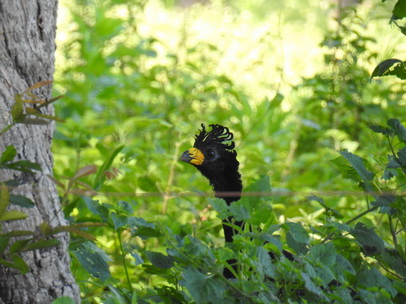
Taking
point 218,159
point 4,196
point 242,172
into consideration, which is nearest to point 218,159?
point 218,159

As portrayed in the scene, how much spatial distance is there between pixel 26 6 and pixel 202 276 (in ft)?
3.41

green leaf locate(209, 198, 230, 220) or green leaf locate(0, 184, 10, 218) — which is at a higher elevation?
green leaf locate(0, 184, 10, 218)

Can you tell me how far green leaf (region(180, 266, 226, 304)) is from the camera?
1.51 m

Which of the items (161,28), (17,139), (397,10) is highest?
(161,28)

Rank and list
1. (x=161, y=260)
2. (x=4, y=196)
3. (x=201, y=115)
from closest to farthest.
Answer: (x=4, y=196) → (x=161, y=260) → (x=201, y=115)

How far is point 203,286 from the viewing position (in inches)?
59.9

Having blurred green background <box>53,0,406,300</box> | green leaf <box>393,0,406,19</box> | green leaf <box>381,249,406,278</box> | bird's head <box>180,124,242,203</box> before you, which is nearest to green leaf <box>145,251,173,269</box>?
green leaf <box>381,249,406,278</box>

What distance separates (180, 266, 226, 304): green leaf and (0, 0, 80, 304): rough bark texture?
57cm

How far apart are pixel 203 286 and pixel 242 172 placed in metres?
2.59

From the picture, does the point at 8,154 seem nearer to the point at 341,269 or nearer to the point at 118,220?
the point at 118,220

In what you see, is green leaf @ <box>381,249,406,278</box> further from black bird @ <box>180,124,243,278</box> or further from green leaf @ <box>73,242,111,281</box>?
black bird @ <box>180,124,243,278</box>

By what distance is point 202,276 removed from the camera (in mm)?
1536

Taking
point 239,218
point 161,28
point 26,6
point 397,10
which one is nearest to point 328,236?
point 239,218

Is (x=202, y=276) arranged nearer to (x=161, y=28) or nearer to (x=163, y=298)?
(x=163, y=298)
